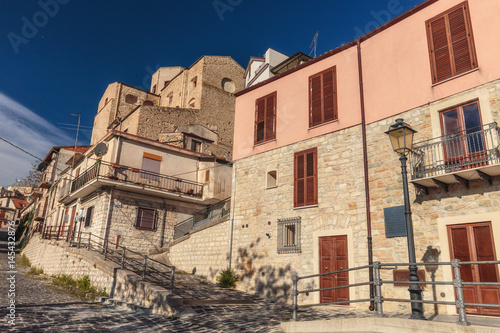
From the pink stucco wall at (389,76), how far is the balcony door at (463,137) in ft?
1.99

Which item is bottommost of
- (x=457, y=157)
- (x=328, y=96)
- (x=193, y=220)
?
(x=193, y=220)

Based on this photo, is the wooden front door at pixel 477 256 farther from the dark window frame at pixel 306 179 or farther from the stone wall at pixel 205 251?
the stone wall at pixel 205 251

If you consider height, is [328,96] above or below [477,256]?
above

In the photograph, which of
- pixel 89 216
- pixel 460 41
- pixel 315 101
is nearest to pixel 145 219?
pixel 89 216

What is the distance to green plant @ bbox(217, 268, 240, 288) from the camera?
1409cm

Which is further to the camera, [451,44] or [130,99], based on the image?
[130,99]

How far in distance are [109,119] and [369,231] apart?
37.7 m

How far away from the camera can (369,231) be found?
10578 millimetres

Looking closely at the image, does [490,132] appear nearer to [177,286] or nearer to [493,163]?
[493,163]

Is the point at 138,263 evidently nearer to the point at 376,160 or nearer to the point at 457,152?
the point at 376,160

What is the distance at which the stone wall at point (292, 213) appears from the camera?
1123 centimetres

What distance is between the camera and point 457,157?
30.1 feet

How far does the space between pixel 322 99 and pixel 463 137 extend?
5.15 meters

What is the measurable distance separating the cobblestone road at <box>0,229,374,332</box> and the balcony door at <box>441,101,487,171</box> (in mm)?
4903
